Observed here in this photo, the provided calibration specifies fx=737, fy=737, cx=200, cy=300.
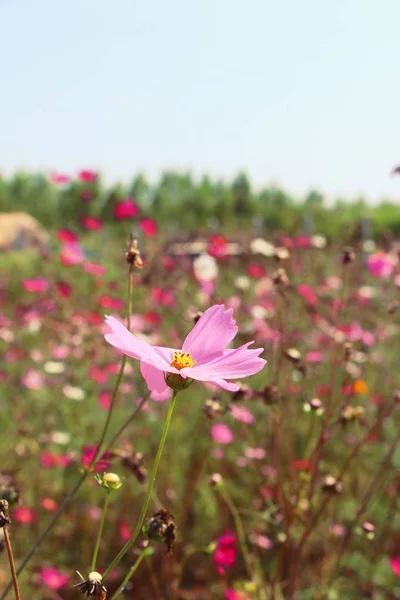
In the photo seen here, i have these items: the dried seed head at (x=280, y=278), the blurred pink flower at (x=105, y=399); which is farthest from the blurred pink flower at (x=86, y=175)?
the dried seed head at (x=280, y=278)

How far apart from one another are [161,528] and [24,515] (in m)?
1.48

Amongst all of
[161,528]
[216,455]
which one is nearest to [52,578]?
[216,455]

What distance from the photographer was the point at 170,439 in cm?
269

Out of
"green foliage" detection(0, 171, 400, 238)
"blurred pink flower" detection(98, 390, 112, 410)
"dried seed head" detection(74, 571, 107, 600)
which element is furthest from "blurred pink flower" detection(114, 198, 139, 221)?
"green foliage" detection(0, 171, 400, 238)

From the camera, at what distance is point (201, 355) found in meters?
0.67

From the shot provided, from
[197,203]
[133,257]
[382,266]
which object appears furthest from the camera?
[197,203]

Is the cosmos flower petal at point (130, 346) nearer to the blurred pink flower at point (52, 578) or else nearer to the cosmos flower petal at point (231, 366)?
the cosmos flower petal at point (231, 366)

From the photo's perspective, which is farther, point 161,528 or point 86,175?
point 86,175

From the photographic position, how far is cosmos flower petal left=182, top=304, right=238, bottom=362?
668 mm

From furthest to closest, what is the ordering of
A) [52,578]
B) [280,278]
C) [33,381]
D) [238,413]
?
1. [33,381]
2. [52,578]
3. [238,413]
4. [280,278]

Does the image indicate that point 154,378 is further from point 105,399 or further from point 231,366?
point 105,399

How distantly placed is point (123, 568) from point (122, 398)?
2.92ft

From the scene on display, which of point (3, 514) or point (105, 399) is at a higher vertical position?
point (3, 514)

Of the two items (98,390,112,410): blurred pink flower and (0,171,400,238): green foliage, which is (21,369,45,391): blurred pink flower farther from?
(0,171,400,238): green foliage
